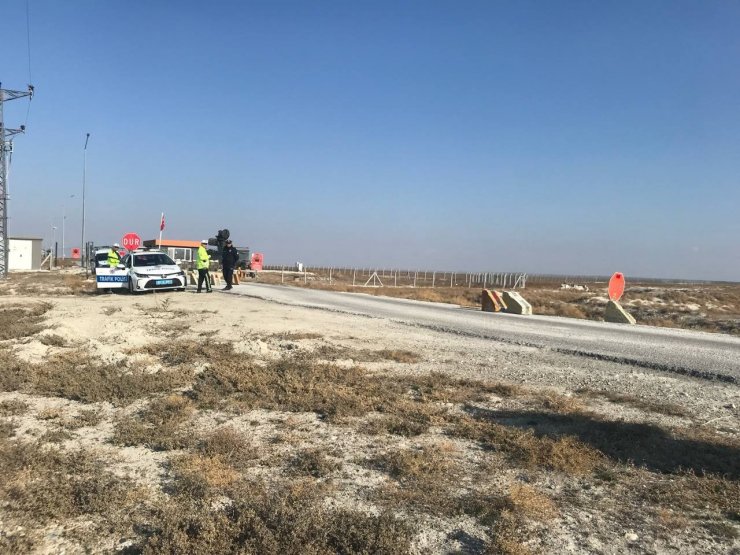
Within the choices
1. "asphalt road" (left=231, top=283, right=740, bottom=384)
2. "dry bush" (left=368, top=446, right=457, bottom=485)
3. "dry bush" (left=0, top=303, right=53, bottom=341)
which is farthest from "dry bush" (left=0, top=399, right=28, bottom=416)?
"asphalt road" (left=231, top=283, right=740, bottom=384)

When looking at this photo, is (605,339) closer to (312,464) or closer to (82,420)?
(312,464)

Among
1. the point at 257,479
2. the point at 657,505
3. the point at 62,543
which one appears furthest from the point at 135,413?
the point at 657,505

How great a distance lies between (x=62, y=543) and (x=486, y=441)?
3.61 meters

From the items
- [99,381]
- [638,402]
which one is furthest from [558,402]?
[99,381]

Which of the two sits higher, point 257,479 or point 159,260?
point 159,260

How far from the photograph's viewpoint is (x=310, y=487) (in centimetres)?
437

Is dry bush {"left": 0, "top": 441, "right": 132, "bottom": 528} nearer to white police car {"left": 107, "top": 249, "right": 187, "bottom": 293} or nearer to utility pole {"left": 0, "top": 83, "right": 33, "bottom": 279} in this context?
white police car {"left": 107, "top": 249, "right": 187, "bottom": 293}

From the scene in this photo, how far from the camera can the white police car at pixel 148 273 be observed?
2094cm

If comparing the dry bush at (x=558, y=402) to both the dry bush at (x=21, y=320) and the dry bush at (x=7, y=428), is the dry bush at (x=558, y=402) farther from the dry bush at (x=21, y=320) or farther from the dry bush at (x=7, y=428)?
the dry bush at (x=21, y=320)

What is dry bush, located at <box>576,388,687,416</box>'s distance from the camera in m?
6.74

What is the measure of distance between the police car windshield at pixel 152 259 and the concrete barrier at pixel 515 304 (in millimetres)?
12998

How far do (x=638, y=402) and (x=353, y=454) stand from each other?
4.00 metres

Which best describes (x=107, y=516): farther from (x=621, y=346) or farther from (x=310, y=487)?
(x=621, y=346)

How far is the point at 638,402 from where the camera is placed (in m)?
7.14
